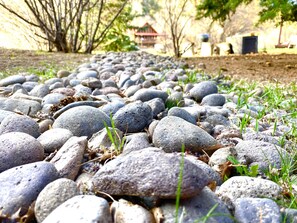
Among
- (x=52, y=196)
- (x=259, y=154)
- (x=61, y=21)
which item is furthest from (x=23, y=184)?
(x=61, y=21)

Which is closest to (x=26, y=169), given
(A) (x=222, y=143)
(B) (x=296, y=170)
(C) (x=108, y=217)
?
(C) (x=108, y=217)

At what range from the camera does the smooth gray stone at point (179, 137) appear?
156cm

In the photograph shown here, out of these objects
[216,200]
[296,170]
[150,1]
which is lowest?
[296,170]

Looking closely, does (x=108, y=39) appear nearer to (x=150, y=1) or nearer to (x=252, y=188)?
(x=150, y=1)

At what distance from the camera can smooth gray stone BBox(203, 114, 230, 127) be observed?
2.17m

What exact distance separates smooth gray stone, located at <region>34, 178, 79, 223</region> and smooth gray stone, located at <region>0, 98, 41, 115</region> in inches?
47.0

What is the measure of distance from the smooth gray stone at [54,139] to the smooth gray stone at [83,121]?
0.09 metres

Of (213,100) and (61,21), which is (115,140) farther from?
(61,21)

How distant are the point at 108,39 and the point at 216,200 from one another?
38.4 ft

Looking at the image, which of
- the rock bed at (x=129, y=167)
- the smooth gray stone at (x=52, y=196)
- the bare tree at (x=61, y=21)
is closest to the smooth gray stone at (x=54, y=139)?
the rock bed at (x=129, y=167)

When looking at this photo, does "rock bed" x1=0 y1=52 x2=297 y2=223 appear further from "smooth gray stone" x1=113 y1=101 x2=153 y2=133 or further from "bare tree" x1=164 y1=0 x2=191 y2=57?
"bare tree" x1=164 y1=0 x2=191 y2=57

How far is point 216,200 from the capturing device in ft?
3.33

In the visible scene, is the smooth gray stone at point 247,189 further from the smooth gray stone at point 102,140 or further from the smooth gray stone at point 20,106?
the smooth gray stone at point 20,106

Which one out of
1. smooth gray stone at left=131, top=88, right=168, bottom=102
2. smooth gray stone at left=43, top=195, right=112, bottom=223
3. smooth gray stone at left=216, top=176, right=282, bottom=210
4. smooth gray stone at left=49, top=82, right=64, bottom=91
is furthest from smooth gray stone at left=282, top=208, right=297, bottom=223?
smooth gray stone at left=49, top=82, right=64, bottom=91
